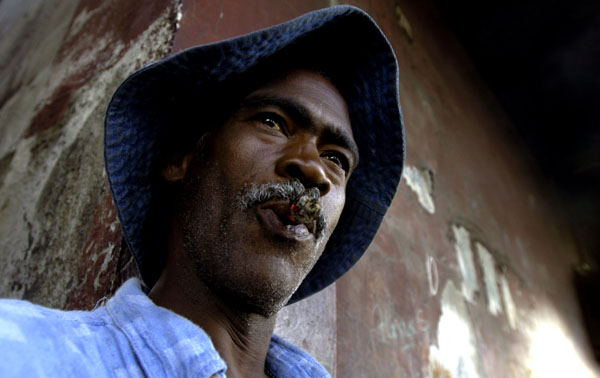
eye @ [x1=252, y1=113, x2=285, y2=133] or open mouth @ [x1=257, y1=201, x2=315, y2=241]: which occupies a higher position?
eye @ [x1=252, y1=113, x2=285, y2=133]

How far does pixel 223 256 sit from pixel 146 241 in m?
0.22

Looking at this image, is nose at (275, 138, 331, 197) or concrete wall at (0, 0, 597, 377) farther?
concrete wall at (0, 0, 597, 377)

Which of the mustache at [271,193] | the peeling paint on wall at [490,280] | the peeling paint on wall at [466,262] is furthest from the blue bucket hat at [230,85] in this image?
the peeling paint on wall at [490,280]

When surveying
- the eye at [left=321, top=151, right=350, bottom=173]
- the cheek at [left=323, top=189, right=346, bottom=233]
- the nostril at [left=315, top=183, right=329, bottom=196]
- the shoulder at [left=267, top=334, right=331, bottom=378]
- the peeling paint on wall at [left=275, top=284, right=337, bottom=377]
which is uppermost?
the nostril at [left=315, top=183, right=329, bottom=196]

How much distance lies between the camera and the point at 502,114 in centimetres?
387

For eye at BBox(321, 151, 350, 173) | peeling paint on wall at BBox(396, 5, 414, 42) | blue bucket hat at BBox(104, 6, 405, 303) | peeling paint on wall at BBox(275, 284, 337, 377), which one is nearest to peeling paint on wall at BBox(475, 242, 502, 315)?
peeling paint on wall at BBox(396, 5, 414, 42)

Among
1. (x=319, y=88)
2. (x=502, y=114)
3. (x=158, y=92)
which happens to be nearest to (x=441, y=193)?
(x=319, y=88)

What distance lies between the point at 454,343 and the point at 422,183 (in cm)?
66

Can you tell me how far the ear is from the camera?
2.64ft

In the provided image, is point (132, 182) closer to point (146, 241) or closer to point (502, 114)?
point (146, 241)

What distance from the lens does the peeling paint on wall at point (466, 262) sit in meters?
2.00

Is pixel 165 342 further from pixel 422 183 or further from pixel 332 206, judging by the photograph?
pixel 422 183

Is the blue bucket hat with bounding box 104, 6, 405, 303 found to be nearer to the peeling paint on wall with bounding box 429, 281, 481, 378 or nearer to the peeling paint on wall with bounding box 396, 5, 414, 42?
the peeling paint on wall with bounding box 429, 281, 481, 378

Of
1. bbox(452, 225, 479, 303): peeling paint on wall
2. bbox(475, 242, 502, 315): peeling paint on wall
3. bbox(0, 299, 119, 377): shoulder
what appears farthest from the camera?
bbox(475, 242, 502, 315): peeling paint on wall
